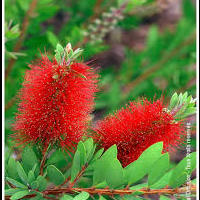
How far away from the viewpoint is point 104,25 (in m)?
1.78

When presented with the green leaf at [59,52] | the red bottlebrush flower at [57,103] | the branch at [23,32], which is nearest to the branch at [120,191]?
the red bottlebrush flower at [57,103]

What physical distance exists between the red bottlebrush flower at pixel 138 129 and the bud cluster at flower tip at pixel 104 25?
0.88 m

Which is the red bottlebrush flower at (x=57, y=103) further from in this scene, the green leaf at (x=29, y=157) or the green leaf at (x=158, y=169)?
the green leaf at (x=158, y=169)

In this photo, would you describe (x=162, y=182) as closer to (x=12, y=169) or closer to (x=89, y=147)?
(x=89, y=147)

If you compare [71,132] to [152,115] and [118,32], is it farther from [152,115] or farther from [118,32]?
[118,32]

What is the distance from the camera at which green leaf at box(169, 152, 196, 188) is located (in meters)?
0.77

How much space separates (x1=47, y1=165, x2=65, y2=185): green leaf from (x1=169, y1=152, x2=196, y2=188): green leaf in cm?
29

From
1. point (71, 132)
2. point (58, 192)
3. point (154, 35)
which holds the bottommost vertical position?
point (58, 192)

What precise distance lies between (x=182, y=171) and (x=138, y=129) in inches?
6.2

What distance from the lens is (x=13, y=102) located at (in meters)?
1.45

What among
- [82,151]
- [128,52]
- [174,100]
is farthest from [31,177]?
[128,52]

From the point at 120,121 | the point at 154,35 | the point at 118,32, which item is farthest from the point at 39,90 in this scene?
the point at 118,32

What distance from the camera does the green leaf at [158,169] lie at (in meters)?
0.78

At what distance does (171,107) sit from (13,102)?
840mm
